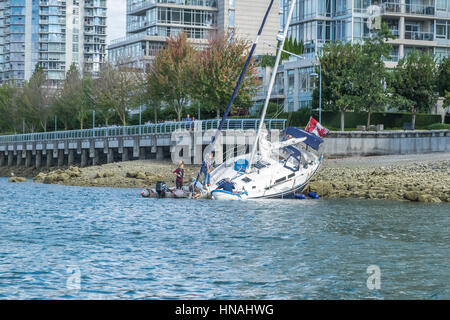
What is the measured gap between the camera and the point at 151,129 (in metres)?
73.2

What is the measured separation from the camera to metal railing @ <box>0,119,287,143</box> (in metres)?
63.6

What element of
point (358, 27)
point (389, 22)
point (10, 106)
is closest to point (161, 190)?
point (358, 27)

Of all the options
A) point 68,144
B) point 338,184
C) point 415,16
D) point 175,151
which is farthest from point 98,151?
point 338,184

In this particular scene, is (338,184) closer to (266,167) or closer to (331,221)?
(266,167)

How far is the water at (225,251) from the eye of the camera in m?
17.5

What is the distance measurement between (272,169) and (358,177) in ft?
33.7

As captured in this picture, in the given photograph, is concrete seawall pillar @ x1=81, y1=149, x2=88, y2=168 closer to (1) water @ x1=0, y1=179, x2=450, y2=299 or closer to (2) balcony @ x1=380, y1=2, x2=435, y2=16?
(2) balcony @ x1=380, y1=2, x2=435, y2=16

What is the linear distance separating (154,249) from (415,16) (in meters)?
75.9

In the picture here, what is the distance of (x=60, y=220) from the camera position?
32.0m

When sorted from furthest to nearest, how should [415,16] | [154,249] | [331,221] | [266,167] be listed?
[415,16], [266,167], [331,221], [154,249]

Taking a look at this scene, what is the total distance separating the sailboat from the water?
54.3 inches

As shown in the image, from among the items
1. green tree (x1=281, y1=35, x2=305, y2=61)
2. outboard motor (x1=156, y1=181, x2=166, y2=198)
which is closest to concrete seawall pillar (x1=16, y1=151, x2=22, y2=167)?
green tree (x1=281, y1=35, x2=305, y2=61)

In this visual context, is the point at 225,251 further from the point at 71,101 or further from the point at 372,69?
the point at 71,101

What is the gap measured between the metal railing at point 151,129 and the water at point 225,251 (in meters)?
25.7
